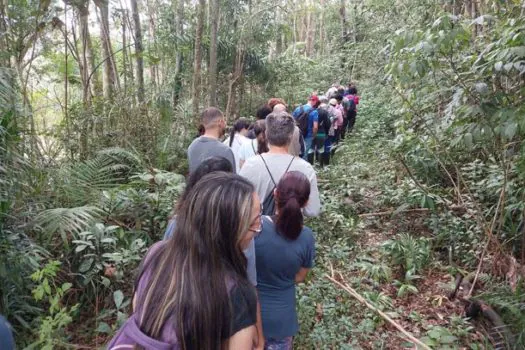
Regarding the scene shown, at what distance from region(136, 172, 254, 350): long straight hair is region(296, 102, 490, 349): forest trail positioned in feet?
6.49

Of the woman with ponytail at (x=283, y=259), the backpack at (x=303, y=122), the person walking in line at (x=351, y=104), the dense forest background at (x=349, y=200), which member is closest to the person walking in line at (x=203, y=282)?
the woman with ponytail at (x=283, y=259)

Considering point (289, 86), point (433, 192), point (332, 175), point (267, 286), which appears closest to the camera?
point (267, 286)

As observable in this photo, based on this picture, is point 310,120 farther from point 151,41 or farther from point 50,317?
point 50,317

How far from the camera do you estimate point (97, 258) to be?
A: 3459mm

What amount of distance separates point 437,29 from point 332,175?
13.0 feet

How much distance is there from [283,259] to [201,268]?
0.90 metres

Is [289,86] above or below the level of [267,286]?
above

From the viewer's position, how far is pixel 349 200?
19.3ft

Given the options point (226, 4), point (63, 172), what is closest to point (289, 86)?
A: point (226, 4)

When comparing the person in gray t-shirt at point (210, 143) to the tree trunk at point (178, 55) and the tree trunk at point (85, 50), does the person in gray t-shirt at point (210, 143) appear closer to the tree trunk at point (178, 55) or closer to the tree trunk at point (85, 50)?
the tree trunk at point (85, 50)

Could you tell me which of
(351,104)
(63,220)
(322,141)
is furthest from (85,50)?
(351,104)

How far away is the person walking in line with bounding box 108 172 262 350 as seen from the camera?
3.76ft

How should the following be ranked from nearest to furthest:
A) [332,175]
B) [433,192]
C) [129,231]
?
1. [129,231]
2. [433,192]
3. [332,175]

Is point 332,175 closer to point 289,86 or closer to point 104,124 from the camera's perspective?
point 104,124
